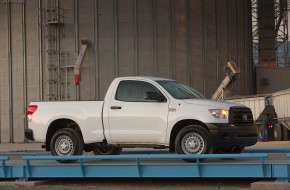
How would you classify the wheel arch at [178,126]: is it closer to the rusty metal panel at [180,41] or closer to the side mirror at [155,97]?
the side mirror at [155,97]

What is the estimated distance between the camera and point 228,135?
1202cm

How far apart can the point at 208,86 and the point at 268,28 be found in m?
22.8

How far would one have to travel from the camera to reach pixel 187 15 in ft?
161

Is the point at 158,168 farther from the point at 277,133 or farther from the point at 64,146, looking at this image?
the point at 277,133

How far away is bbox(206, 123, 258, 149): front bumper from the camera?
11.9 metres

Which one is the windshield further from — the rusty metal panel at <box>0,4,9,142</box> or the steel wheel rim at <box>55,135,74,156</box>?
the rusty metal panel at <box>0,4,9,142</box>

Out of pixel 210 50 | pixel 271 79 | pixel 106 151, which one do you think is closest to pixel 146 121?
pixel 106 151

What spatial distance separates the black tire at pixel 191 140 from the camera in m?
12.0

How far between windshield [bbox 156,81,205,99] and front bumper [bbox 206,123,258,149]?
4.02 ft

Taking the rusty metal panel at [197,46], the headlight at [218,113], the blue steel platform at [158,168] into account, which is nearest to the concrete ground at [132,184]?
the blue steel platform at [158,168]

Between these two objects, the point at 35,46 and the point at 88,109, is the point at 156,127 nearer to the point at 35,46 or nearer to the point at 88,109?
the point at 88,109

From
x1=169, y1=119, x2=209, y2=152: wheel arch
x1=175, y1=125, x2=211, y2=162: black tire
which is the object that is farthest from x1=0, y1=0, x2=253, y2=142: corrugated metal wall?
x1=175, y1=125, x2=211, y2=162: black tire

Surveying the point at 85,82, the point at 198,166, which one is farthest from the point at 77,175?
the point at 85,82

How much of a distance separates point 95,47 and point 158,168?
3660cm
